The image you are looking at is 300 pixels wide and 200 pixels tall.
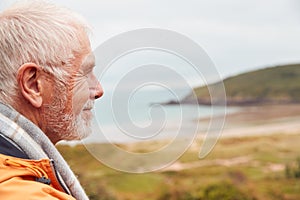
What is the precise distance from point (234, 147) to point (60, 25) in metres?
8.40

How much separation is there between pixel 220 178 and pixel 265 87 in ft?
5.60

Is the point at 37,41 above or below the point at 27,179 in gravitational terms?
above

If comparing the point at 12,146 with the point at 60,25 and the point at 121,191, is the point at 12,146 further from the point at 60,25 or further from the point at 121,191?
the point at 121,191

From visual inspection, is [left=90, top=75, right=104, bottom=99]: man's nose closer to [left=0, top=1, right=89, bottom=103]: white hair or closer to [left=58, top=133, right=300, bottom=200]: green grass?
[left=0, top=1, right=89, bottom=103]: white hair

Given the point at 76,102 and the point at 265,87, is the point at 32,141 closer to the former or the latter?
the point at 76,102

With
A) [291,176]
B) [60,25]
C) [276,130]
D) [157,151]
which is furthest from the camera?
[276,130]

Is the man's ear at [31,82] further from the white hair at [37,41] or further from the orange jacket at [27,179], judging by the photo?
the orange jacket at [27,179]

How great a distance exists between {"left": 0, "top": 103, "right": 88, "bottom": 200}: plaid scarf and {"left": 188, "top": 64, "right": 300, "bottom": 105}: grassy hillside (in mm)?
8258

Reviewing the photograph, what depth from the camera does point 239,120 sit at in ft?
28.6

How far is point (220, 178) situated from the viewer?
27.6 ft

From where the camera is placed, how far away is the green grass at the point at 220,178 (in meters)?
7.68

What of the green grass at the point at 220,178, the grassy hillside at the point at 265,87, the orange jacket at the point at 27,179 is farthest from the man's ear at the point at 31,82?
the grassy hillside at the point at 265,87

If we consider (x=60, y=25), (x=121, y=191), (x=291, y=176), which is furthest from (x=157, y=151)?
(x=291, y=176)

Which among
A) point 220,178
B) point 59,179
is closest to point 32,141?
point 59,179
